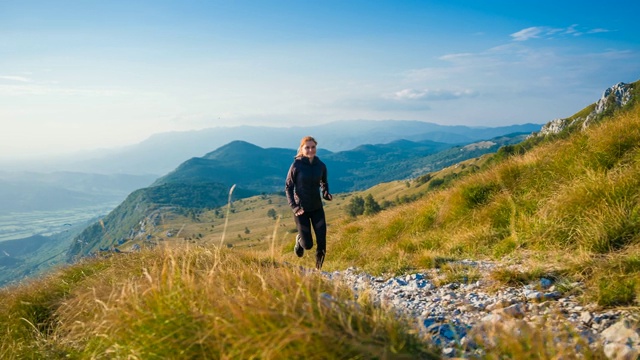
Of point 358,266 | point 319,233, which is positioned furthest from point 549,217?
point 319,233

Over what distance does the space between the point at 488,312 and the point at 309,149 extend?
18.4 feet

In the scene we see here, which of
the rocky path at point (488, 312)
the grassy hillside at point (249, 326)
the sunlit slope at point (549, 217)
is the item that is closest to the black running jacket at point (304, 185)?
the sunlit slope at point (549, 217)

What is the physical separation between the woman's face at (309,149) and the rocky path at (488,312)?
364 cm

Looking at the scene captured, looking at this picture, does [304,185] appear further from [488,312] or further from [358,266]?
[488,312]

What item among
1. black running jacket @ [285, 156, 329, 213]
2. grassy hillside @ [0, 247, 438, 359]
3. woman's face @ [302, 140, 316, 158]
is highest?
woman's face @ [302, 140, 316, 158]

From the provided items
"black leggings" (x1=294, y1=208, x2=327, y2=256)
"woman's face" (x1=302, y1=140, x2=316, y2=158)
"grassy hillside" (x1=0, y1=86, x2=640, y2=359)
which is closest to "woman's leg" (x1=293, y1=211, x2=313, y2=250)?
"black leggings" (x1=294, y1=208, x2=327, y2=256)

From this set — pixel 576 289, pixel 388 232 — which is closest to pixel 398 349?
pixel 576 289

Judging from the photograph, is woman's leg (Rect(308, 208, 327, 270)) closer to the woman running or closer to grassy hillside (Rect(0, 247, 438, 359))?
the woman running

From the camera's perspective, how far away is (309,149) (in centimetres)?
930

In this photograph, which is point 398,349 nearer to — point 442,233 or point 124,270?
point 124,270

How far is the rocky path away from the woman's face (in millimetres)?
3644

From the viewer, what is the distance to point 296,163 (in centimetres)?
947

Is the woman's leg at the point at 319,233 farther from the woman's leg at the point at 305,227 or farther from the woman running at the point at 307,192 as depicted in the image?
the woman's leg at the point at 305,227

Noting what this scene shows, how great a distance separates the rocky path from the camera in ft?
11.5
